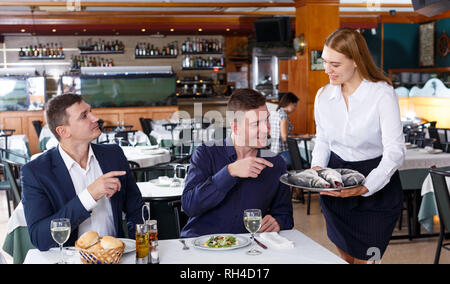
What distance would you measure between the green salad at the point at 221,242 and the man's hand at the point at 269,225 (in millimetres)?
299

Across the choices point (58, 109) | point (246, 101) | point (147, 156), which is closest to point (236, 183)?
point (246, 101)

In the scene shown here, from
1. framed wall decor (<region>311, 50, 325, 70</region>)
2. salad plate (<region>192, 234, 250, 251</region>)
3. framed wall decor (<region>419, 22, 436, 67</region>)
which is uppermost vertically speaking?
framed wall decor (<region>419, 22, 436, 67</region>)

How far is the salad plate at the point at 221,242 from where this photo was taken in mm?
2037

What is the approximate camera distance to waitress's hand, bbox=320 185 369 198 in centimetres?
236

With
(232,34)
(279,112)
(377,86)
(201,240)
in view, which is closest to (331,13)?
(279,112)

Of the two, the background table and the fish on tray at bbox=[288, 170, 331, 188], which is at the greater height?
the fish on tray at bbox=[288, 170, 331, 188]

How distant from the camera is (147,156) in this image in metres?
6.20

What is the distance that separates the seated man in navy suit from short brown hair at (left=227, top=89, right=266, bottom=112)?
558mm

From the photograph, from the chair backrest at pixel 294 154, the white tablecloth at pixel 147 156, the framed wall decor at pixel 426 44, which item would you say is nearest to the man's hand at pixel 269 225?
the white tablecloth at pixel 147 156

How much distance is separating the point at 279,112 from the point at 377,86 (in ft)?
14.8

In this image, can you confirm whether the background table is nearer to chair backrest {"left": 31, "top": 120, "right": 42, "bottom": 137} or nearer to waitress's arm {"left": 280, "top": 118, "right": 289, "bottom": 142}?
waitress's arm {"left": 280, "top": 118, "right": 289, "bottom": 142}

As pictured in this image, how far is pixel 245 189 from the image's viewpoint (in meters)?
2.49

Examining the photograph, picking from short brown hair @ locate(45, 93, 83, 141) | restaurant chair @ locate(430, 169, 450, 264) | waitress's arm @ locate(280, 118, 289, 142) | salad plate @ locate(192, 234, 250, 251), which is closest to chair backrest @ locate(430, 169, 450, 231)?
restaurant chair @ locate(430, 169, 450, 264)

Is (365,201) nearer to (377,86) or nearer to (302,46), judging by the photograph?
(377,86)
